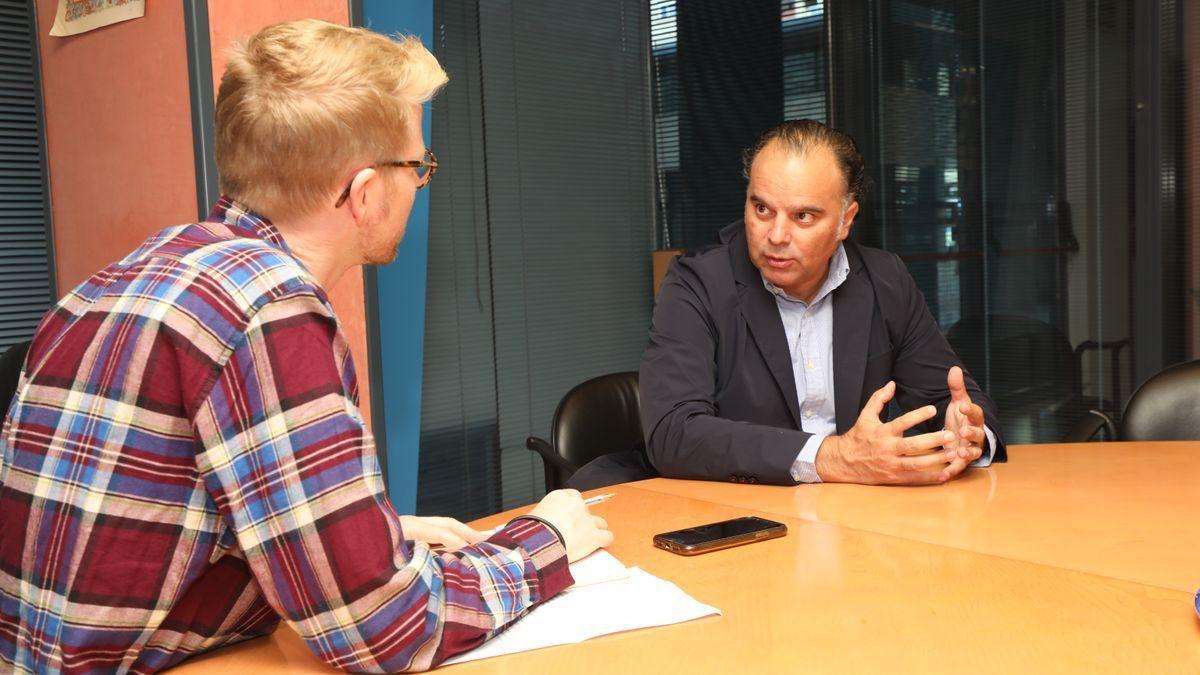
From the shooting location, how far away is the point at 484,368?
4.40 m

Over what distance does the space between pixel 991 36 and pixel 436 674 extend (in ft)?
14.1

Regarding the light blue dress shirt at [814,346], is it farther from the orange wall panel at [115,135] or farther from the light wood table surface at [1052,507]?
the orange wall panel at [115,135]

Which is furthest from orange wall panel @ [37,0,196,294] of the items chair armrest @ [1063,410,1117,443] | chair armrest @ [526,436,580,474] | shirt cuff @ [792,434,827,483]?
chair armrest @ [1063,410,1117,443]

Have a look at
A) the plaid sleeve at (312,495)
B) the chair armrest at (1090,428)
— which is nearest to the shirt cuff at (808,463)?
the plaid sleeve at (312,495)

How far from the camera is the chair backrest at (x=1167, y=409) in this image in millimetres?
2721

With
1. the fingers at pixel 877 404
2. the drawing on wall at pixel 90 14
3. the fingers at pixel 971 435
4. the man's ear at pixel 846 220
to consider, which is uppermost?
the drawing on wall at pixel 90 14

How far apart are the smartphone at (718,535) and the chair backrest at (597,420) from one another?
1.25 metres

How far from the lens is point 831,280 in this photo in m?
2.57

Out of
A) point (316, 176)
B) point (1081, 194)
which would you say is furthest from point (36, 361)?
point (1081, 194)

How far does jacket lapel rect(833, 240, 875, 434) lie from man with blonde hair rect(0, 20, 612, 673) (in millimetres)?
1479

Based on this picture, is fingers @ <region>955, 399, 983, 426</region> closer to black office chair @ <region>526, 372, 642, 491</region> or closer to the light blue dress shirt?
the light blue dress shirt

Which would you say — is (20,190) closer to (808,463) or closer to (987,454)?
(808,463)

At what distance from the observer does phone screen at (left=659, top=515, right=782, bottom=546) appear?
1.57 meters

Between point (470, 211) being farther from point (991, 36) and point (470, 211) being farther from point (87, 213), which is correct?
point (991, 36)
